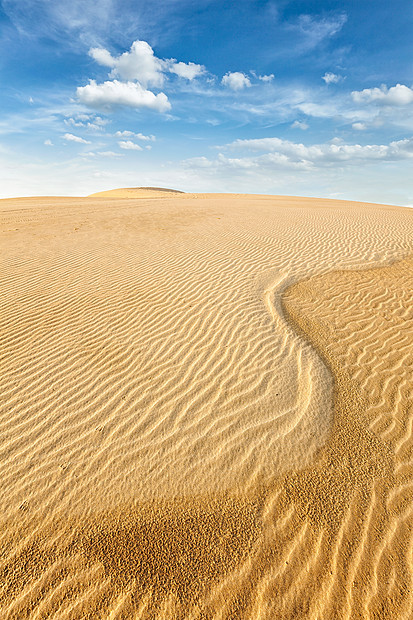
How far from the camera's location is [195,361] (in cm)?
530

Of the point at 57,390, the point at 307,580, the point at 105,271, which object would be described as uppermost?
the point at 105,271

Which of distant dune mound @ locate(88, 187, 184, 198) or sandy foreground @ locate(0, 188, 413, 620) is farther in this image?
distant dune mound @ locate(88, 187, 184, 198)

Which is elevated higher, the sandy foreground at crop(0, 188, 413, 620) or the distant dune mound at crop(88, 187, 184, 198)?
the distant dune mound at crop(88, 187, 184, 198)

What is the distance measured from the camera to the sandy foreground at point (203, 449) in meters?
2.71

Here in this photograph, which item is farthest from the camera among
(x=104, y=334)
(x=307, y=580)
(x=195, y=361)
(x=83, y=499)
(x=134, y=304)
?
(x=134, y=304)

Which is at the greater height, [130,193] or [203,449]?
[130,193]

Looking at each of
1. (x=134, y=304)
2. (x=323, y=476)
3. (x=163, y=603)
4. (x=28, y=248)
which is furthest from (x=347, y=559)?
(x=28, y=248)

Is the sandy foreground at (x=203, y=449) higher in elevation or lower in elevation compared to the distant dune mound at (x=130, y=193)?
lower

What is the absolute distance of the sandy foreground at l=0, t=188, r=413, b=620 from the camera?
106 inches

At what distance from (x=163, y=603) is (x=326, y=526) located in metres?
1.64

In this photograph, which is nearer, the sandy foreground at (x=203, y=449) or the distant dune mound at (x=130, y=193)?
the sandy foreground at (x=203, y=449)

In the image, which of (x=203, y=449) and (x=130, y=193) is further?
(x=130, y=193)

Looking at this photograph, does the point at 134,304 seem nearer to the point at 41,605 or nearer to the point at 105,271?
the point at 105,271

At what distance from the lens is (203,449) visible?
3.85 metres
